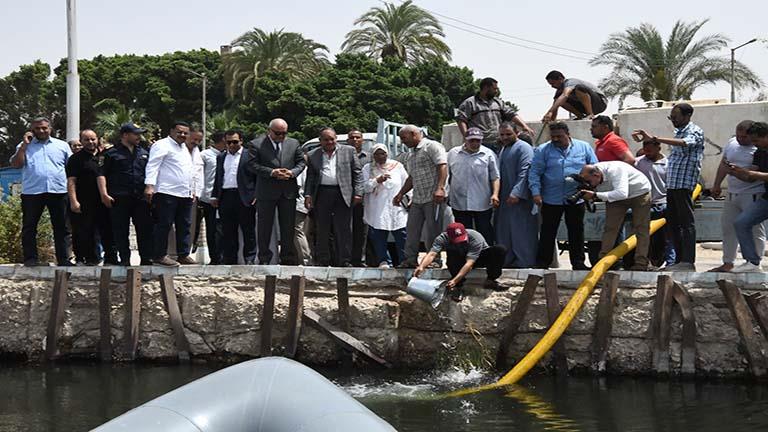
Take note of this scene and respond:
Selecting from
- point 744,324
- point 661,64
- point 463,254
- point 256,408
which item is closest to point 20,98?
point 661,64

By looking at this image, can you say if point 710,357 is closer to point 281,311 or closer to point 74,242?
point 281,311

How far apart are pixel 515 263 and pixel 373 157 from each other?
2.16 m

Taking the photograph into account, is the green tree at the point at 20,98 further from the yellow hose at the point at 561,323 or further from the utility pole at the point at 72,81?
the yellow hose at the point at 561,323

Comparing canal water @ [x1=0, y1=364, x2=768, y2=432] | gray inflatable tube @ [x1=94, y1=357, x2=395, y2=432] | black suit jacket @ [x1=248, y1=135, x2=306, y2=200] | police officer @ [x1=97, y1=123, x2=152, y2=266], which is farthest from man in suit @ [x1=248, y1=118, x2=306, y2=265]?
gray inflatable tube @ [x1=94, y1=357, x2=395, y2=432]

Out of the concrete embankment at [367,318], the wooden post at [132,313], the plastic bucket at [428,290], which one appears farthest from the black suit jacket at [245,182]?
the plastic bucket at [428,290]

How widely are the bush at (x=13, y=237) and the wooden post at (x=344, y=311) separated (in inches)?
207

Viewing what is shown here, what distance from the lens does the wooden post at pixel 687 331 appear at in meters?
9.77

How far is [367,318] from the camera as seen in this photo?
10820 mm

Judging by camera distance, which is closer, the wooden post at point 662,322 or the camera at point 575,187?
the wooden post at point 662,322

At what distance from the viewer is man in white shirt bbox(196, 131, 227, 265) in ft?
40.1

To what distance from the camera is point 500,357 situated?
1040cm

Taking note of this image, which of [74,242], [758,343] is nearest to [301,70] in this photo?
[74,242]

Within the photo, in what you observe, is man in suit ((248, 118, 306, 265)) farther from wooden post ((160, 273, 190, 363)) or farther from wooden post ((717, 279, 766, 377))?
wooden post ((717, 279, 766, 377))

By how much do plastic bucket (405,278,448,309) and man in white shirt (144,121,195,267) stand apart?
272 centimetres
